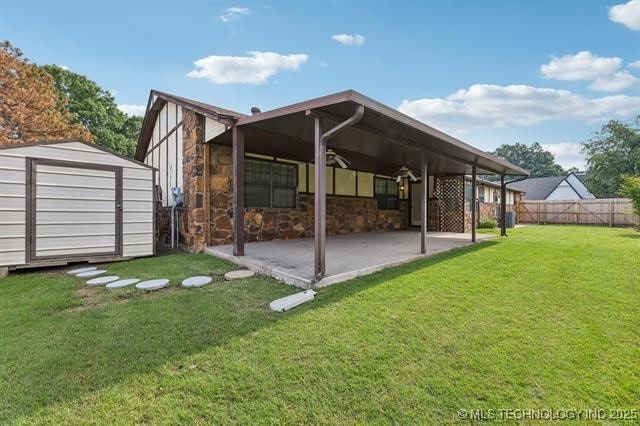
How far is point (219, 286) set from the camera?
407 centimetres

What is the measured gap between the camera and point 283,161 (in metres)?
8.30

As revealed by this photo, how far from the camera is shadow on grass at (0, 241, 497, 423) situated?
2.03 meters

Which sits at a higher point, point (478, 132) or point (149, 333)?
point (478, 132)

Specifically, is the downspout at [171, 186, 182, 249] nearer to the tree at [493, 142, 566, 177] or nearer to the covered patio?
the covered patio

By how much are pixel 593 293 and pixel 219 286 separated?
191 inches

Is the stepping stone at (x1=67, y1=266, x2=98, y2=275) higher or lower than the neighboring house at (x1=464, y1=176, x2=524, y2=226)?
lower

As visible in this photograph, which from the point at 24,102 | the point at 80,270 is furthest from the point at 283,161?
the point at 24,102

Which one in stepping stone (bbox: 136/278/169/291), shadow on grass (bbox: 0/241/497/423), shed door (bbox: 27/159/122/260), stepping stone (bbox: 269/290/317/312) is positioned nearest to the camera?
shadow on grass (bbox: 0/241/497/423)

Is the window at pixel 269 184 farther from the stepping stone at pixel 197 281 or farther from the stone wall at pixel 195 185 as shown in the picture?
the stepping stone at pixel 197 281

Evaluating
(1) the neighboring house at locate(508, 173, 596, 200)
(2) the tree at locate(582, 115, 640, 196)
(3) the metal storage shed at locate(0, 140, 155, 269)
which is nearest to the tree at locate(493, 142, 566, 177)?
(1) the neighboring house at locate(508, 173, 596, 200)

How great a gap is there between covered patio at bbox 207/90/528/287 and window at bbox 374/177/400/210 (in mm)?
3281

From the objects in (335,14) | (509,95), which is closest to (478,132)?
(509,95)

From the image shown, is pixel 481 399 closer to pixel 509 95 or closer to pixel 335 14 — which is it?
pixel 335 14

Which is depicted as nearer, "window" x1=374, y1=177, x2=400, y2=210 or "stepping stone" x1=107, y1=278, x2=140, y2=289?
"stepping stone" x1=107, y1=278, x2=140, y2=289
